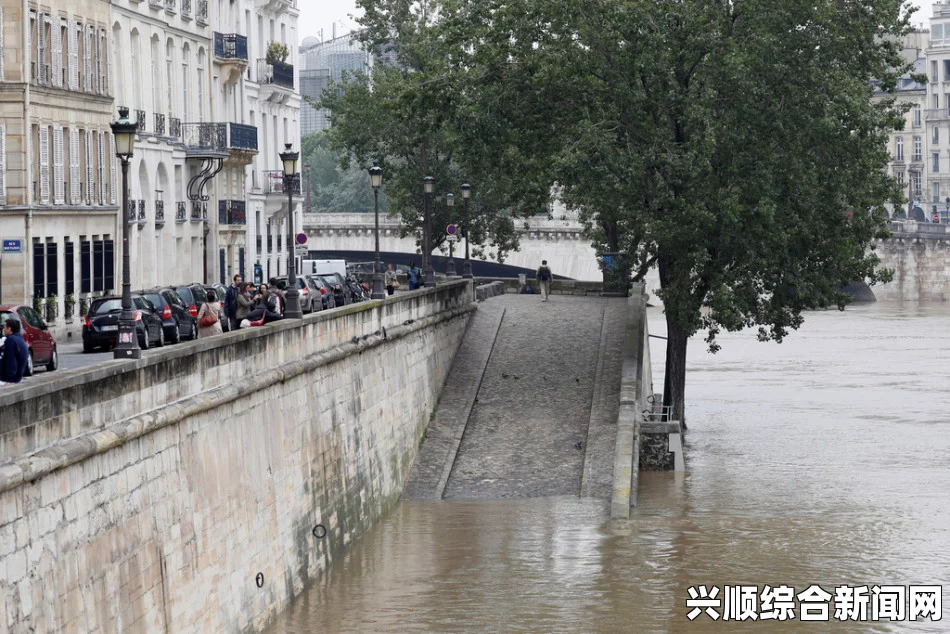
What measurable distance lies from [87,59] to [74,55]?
119 centimetres

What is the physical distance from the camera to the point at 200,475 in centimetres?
2391

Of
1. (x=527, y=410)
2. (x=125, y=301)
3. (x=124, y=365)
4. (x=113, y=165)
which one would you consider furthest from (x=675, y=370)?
(x=124, y=365)

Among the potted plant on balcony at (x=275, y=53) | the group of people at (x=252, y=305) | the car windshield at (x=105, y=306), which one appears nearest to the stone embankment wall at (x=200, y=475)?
the group of people at (x=252, y=305)

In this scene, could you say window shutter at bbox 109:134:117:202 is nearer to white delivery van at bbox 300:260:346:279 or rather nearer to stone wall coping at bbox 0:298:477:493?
white delivery van at bbox 300:260:346:279

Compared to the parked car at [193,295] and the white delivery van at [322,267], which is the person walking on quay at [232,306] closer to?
the parked car at [193,295]

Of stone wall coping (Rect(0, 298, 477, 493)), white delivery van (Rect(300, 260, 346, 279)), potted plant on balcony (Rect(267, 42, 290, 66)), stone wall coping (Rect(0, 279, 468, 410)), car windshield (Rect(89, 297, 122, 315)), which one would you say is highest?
potted plant on balcony (Rect(267, 42, 290, 66))

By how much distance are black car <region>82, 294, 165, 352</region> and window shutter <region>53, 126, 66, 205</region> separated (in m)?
10.2

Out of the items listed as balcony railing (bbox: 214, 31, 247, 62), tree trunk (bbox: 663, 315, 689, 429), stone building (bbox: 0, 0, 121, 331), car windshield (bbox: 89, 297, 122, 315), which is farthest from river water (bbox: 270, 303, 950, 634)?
balcony railing (bbox: 214, 31, 247, 62)

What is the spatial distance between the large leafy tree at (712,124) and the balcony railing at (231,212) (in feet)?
71.2

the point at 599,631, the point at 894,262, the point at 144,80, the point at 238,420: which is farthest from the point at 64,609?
the point at 894,262

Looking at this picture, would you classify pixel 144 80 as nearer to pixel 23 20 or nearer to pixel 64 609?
pixel 23 20

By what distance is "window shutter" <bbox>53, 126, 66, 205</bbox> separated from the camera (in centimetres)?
4709

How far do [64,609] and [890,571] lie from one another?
691 inches

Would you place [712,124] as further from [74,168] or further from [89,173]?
[89,173]
